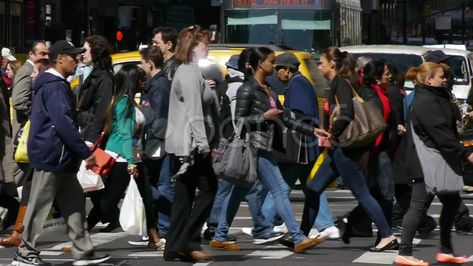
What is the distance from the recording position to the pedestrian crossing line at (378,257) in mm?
11305

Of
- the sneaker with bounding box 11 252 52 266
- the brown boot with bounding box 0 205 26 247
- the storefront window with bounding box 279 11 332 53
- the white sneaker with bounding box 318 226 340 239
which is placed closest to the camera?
the sneaker with bounding box 11 252 52 266

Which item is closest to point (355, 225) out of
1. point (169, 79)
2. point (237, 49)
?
point (169, 79)

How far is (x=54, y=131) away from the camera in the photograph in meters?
10.3

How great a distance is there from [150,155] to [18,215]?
1.51 metres

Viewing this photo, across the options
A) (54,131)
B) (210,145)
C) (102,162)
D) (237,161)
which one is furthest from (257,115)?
(54,131)

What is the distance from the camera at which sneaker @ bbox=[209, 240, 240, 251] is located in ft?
39.5

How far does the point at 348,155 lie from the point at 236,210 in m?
1.22

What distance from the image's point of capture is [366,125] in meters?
11.7

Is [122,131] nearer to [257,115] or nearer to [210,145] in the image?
[210,145]

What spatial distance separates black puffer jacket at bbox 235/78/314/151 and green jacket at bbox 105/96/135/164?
95 cm

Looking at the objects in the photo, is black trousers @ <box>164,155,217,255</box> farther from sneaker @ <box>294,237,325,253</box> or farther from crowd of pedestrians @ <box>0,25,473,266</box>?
sneaker @ <box>294,237,325,253</box>

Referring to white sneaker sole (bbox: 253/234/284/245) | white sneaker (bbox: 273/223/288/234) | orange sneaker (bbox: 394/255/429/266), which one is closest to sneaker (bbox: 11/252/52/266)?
white sneaker sole (bbox: 253/234/284/245)

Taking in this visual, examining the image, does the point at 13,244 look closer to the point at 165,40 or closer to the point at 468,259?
the point at 165,40

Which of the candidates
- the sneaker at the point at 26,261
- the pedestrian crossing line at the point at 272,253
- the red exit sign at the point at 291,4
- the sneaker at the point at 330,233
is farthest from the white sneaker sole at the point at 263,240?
the red exit sign at the point at 291,4
